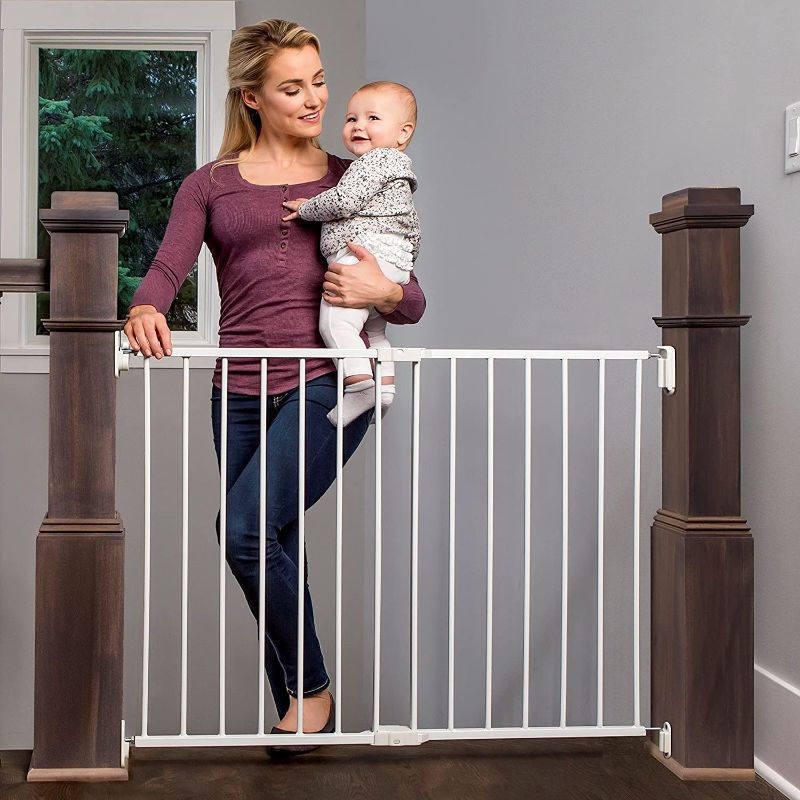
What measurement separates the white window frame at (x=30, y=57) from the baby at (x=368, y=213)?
2386 millimetres

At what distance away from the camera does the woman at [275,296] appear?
1.89m

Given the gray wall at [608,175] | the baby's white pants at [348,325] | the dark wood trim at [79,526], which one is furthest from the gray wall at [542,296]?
the dark wood trim at [79,526]

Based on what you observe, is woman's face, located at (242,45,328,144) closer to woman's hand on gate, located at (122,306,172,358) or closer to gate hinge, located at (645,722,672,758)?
woman's hand on gate, located at (122,306,172,358)

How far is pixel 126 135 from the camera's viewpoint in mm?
4391

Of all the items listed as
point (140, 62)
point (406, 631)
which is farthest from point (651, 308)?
point (140, 62)

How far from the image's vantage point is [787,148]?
178 cm

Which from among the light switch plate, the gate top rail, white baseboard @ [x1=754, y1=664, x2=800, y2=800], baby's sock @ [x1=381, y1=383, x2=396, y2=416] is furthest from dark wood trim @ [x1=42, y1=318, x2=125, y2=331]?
white baseboard @ [x1=754, y1=664, x2=800, y2=800]

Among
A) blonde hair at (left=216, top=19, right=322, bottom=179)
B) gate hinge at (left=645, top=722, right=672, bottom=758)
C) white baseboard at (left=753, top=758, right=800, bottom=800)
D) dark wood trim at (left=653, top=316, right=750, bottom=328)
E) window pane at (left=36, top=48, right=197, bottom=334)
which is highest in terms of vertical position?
window pane at (left=36, top=48, right=197, bottom=334)

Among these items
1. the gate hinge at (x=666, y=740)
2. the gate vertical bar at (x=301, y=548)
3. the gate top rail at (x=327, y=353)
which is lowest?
the gate hinge at (x=666, y=740)

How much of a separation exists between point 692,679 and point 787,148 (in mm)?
969

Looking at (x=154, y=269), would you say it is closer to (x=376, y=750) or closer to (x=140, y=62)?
(x=376, y=750)

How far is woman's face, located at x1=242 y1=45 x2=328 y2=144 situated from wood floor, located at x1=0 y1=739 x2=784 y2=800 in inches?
47.0

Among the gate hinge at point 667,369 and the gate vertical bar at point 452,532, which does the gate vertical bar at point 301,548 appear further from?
the gate hinge at point 667,369

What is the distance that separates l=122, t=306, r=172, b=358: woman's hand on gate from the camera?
178cm
